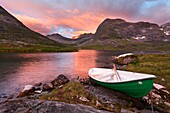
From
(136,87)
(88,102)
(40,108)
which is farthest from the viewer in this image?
(136,87)

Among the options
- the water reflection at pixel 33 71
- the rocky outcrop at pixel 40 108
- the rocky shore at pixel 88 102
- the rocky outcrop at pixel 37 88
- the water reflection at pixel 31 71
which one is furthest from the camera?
the water reflection at pixel 33 71

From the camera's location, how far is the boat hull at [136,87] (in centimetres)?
1602

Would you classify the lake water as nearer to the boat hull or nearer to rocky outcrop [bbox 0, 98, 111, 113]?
rocky outcrop [bbox 0, 98, 111, 113]

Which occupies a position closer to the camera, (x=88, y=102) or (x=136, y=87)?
(x=88, y=102)

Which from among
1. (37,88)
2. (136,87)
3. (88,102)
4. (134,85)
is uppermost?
(134,85)

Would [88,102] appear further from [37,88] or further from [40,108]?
[37,88]

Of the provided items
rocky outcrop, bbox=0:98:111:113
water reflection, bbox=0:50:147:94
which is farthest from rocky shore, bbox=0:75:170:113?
water reflection, bbox=0:50:147:94

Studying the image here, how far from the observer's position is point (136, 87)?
16.5m

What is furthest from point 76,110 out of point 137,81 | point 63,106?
point 137,81

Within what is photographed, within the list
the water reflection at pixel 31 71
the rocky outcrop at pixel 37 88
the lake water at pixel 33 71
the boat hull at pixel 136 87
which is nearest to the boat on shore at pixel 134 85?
the boat hull at pixel 136 87

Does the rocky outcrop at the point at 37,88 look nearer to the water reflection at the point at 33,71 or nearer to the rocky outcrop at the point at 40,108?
the water reflection at the point at 33,71

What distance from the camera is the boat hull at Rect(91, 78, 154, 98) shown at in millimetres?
16016

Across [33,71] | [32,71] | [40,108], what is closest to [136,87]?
[40,108]

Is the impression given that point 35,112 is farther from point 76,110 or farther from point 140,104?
point 140,104
